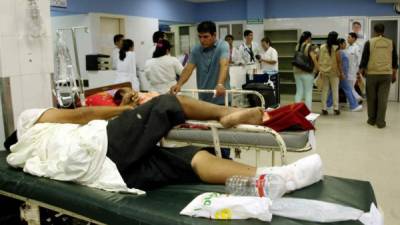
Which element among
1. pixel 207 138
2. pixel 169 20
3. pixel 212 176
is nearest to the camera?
pixel 212 176

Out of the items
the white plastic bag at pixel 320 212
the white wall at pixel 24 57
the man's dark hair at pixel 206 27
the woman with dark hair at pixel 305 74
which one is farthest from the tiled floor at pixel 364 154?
the white wall at pixel 24 57

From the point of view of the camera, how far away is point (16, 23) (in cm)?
300

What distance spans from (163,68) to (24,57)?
64.4 inches

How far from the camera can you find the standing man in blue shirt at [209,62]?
Answer: 11.2ft

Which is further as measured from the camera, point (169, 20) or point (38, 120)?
point (169, 20)

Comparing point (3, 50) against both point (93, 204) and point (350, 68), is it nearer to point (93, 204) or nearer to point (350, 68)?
point (93, 204)

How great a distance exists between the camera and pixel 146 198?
1.82m

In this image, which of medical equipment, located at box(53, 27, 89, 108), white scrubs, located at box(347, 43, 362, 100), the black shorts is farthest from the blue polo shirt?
white scrubs, located at box(347, 43, 362, 100)

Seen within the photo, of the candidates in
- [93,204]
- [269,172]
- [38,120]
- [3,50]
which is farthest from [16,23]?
[269,172]

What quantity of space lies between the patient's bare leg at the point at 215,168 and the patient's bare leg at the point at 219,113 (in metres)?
0.22

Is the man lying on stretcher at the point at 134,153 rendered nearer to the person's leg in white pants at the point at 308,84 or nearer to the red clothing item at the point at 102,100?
the red clothing item at the point at 102,100

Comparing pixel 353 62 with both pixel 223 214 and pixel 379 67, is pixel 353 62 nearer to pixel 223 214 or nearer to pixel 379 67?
pixel 379 67

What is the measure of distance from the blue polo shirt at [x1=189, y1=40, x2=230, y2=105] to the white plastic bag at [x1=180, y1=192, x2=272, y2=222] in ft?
6.30

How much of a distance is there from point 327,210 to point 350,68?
6210 mm
